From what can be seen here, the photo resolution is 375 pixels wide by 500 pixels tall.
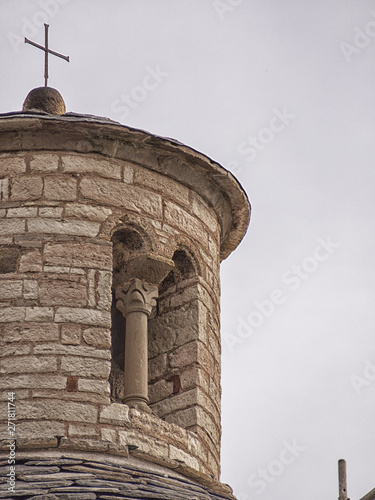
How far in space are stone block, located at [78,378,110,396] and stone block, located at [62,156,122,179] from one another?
5.43 feet

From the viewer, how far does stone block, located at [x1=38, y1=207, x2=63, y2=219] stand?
37.8 feet

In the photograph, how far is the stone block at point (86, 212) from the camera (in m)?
11.5

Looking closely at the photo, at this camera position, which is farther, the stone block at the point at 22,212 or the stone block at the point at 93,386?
the stone block at the point at 22,212

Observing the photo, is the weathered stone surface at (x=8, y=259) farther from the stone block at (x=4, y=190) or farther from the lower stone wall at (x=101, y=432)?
the lower stone wall at (x=101, y=432)

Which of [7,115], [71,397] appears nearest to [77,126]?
[7,115]

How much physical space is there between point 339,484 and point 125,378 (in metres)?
1.66

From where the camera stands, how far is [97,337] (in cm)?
1107

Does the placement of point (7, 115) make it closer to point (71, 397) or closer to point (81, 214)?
point (81, 214)

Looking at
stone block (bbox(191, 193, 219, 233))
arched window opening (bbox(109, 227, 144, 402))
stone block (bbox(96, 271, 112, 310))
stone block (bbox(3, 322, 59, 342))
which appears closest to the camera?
stone block (bbox(3, 322, 59, 342))

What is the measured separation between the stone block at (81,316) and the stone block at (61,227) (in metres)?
0.61

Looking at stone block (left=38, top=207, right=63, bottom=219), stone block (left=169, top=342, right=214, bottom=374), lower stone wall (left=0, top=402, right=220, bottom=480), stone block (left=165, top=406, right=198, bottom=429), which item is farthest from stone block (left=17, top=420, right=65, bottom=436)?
stone block (left=38, top=207, right=63, bottom=219)

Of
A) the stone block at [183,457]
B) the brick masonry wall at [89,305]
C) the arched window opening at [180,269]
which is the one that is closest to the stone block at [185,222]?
the brick masonry wall at [89,305]

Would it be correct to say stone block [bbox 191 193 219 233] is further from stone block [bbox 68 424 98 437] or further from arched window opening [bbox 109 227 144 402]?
stone block [bbox 68 424 98 437]

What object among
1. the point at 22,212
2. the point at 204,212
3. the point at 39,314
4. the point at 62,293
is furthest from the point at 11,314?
the point at 204,212
